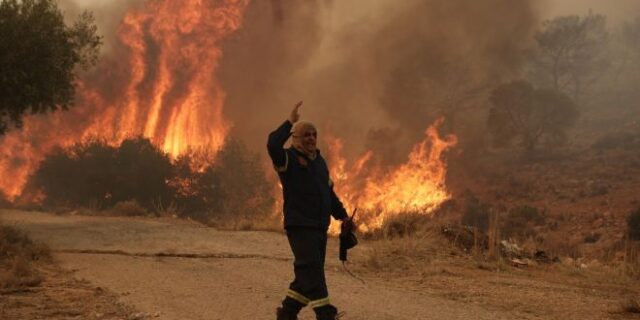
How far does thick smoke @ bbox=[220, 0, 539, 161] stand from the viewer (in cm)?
4138

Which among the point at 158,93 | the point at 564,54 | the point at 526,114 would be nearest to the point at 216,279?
the point at 158,93

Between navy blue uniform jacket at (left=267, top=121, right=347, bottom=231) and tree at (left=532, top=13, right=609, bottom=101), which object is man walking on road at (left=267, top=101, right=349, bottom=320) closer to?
navy blue uniform jacket at (left=267, top=121, right=347, bottom=231)

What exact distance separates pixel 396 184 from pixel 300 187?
2025 centimetres

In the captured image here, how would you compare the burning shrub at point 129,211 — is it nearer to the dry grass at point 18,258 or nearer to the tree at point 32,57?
the tree at point 32,57

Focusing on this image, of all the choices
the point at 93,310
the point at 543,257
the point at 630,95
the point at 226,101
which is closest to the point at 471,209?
the point at 226,101

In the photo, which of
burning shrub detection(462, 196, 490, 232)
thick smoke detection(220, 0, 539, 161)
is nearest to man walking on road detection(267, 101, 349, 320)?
burning shrub detection(462, 196, 490, 232)

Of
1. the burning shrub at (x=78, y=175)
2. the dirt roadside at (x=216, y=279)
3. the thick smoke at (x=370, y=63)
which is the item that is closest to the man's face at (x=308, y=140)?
the dirt roadside at (x=216, y=279)

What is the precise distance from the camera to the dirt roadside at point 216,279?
7.21 meters

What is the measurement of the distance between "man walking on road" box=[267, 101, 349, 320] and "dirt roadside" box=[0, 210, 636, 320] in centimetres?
122

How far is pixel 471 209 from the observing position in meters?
34.8

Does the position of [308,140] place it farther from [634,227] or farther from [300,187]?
[634,227]

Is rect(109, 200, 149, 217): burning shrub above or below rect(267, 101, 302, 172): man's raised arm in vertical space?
below

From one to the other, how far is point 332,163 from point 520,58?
2522 cm

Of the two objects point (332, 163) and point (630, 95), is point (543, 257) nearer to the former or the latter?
point (332, 163)
